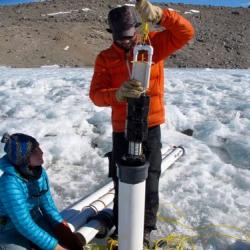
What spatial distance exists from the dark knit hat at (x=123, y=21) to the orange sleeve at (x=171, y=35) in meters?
0.20

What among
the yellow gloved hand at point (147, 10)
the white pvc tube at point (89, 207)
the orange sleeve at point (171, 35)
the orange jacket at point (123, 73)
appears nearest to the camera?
the yellow gloved hand at point (147, 10)

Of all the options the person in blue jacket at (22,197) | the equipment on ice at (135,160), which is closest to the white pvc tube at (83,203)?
the person in blue jacket at (22,197)

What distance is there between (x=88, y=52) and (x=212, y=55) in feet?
19.9

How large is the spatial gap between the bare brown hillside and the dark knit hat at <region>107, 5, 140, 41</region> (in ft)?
50.6

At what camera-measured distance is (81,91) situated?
27.2 feet

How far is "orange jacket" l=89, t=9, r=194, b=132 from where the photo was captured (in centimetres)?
307

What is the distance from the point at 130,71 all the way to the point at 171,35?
359 millimetres

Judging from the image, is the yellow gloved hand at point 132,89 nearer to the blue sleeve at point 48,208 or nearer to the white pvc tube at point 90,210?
the blue sleeve at point 48,208

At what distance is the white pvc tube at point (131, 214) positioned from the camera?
8.59 feet

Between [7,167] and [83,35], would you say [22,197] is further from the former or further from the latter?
[83,35]

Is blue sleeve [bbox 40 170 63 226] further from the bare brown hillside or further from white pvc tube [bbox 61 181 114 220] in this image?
the bare brown hillside

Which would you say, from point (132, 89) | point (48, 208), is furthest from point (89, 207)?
point (132, 89)

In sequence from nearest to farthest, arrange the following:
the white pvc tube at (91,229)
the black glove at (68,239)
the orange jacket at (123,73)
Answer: the orange jacket at (123,73) → the black glove at (68,239) → the white pvc tube at (91,229)

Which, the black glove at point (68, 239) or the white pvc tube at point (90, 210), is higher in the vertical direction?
the black glove at point (68, 239)
